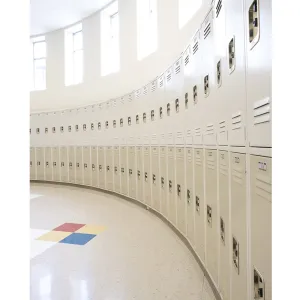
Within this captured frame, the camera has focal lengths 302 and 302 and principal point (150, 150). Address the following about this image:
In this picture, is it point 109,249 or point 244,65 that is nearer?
point 244,65

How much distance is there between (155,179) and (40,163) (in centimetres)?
517

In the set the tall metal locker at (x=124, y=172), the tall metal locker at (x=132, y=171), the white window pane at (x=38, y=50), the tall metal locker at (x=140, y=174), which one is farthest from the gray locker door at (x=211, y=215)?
the white window pane at (x=38, y=50)

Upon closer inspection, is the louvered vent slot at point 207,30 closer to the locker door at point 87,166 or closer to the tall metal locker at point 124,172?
the tall metal locker at point 124,172

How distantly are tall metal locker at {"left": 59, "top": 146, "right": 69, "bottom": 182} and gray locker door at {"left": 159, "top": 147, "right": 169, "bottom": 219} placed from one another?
14.3 feet

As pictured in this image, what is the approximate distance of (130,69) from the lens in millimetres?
6312

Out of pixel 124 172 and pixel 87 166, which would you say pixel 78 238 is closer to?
pixel 124 172

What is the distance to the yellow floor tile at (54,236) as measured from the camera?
377 cm

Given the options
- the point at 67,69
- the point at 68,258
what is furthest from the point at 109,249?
the point at 67,69

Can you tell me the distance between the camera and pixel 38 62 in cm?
971

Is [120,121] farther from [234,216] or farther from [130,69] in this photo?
[234,216]

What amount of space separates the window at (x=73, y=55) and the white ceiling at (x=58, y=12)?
1.09ft

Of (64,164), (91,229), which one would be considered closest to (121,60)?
(64,164)
